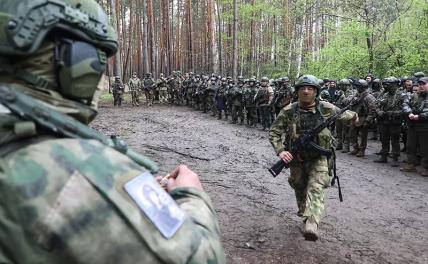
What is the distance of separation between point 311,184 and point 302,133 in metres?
0.58

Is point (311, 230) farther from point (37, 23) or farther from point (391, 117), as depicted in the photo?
point (391, 117)

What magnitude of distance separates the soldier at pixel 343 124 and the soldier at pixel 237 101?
3926 millimetres

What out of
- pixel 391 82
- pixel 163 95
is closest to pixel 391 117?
pixel 391 82

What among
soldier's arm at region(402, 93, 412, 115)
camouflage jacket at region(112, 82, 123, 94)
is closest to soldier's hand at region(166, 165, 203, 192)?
soldier's arm at region(402, 93, 412, 115)

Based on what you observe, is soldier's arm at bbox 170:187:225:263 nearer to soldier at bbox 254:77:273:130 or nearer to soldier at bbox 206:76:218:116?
soldier at bbox 254:77:273:130

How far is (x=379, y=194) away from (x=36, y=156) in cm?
663

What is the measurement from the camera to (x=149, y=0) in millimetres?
28016

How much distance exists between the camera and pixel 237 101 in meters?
15.7

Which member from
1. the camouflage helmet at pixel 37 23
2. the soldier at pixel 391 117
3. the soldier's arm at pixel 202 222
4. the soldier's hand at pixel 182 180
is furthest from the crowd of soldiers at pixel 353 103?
the camouflage helmet at pixel 37 23

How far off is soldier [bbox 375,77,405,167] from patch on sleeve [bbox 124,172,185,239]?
29.3 ft

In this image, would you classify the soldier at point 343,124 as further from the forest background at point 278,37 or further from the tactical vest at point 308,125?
the tactical vest at point 308,125

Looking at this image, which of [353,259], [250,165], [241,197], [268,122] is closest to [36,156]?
[353,259]

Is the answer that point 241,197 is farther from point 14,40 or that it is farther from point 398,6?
point 398,6

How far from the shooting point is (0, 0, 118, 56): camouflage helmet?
3.17 feet
